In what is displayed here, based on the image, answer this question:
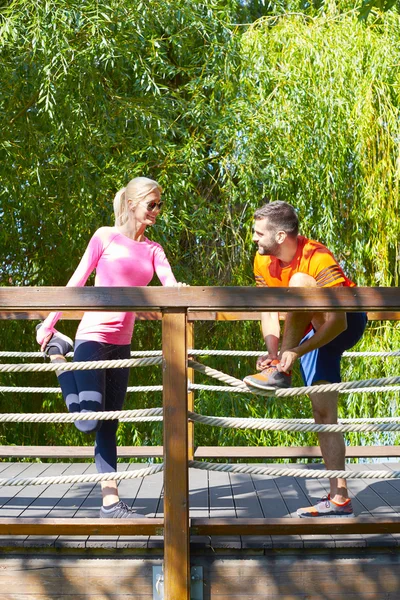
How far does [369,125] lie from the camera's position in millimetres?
7324

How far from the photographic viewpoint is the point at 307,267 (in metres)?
3.30

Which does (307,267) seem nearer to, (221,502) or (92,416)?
(92,416)

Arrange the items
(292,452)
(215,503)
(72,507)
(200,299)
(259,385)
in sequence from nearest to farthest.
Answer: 1. (200,299)
2. (259,385)
3. (72,507)
4. (215,503)
5. (292,452)

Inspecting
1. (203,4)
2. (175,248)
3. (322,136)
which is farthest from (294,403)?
(203,4)

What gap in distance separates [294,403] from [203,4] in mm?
3466

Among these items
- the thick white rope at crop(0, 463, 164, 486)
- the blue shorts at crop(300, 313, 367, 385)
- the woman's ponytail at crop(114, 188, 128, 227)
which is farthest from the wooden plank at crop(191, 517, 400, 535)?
Result: the woman's ponytail at crop(114, 188, 128, 227)

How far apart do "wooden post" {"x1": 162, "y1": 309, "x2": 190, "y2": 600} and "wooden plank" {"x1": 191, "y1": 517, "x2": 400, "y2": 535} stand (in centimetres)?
12

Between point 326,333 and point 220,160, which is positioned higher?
point 220,160

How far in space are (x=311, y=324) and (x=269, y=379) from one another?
45 cm

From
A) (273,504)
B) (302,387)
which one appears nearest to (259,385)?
(302,387)

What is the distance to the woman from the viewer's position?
10.6 feet

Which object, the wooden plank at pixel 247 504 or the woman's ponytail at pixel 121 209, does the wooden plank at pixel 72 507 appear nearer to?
the wooden plank at pixel 247 504

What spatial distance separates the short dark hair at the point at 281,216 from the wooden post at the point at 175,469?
647 millimetres

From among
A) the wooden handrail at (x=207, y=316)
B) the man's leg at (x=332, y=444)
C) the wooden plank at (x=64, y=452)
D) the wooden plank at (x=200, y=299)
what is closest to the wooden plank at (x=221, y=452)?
the wooden plank at (x=64, y=452)
